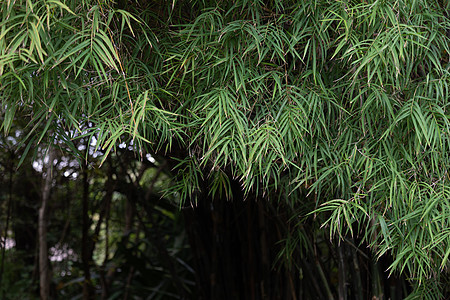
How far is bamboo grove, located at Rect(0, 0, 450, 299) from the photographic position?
1.37 metres

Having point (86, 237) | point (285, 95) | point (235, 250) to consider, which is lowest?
point (235, 250)

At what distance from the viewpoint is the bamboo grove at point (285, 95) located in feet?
4.50

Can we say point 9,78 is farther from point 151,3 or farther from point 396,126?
point 396,126

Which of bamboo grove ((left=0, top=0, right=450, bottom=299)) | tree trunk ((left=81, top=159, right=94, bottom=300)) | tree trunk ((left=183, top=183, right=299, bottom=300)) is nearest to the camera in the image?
bamboo grove ((left=0, top=0, right=450, bottom=299))

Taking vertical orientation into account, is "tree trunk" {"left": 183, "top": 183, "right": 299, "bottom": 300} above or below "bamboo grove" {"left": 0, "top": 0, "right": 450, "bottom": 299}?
below

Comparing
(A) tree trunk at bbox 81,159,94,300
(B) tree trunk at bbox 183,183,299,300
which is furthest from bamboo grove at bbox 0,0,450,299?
(A) tree trunk at bbox 81,159,94,300

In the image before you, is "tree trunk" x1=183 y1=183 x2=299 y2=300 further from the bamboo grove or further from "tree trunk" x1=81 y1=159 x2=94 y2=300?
the bamboo grove

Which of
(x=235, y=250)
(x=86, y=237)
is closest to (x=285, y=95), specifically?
(x=235, y=250)

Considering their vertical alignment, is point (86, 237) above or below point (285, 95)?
below

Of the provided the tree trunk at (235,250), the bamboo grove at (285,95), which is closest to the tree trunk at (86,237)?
the tree trunk at (235,250)

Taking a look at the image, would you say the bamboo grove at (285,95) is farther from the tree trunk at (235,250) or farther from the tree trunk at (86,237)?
the tree trunk at (86,237)

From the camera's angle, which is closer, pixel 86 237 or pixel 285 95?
pixel 285 95

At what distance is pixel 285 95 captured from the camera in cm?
150

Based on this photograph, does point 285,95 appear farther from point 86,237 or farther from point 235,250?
point 86,237
